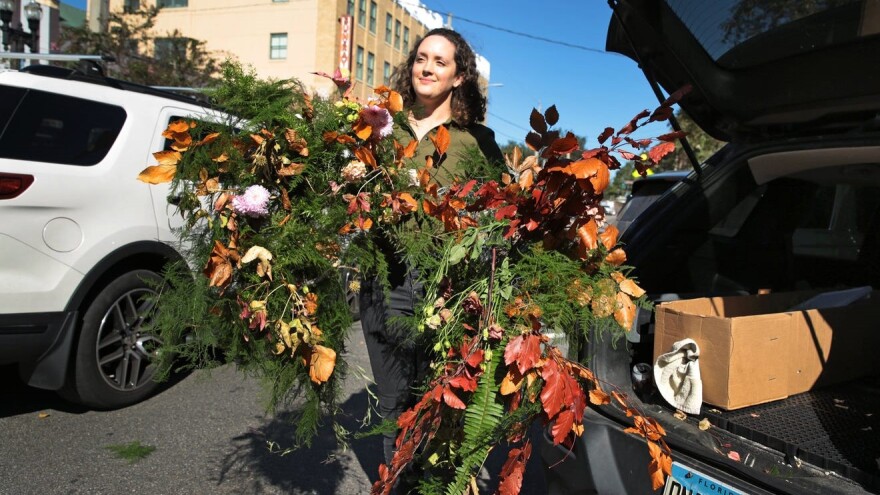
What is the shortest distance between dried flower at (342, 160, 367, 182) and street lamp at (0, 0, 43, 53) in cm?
1047

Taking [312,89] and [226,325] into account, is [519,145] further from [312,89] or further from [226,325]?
[226,325]

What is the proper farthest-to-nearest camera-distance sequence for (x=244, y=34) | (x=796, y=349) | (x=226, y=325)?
1. (x=244, y=34)
2. (x=796, y=349)
3. (x=226, y=325)

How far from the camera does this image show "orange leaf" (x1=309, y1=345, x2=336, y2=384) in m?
1.63

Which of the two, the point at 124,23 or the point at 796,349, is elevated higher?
the point at 124,23

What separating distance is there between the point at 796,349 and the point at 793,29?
122cm

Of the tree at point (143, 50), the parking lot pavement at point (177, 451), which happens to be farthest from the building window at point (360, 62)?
the parking lot pavement at point (177, 451)

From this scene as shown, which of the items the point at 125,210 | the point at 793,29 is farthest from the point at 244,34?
the point at 793,29

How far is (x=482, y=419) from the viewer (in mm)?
1420

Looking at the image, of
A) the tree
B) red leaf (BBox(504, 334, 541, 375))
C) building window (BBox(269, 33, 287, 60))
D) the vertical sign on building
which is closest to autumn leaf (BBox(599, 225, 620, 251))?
red leaf (BBox(504, 334, 541, 375))

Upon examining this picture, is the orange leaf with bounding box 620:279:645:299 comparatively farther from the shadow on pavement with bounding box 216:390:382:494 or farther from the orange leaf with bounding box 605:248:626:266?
the shadow on pavement with bounding box 216:390:382:494

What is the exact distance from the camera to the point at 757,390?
81.4 inches

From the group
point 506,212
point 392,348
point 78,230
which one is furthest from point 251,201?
point 78,230

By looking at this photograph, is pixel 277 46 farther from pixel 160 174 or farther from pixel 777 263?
pixel 160 174

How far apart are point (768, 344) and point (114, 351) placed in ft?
12.2
